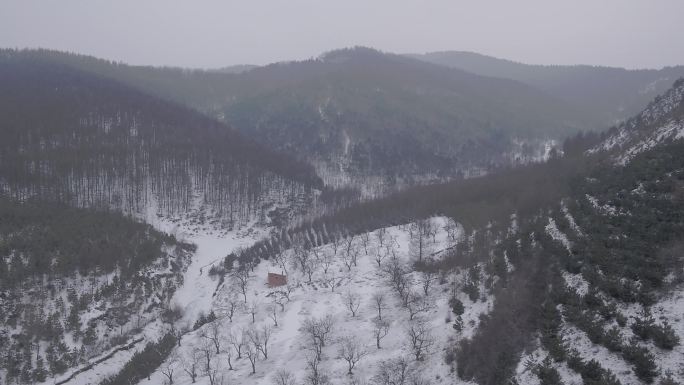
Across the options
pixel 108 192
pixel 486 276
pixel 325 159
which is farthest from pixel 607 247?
pixel 325 159

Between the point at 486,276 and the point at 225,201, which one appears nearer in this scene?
the point at 486,276

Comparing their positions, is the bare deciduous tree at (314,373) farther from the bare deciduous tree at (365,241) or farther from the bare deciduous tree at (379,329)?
the bare deciduous tree at (365,241)

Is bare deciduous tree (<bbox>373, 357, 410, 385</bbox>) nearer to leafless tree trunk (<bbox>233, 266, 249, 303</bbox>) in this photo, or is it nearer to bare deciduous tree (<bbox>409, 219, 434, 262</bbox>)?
bare deciduous tree (<bbox>409, 219, 434, 262</bbox>)

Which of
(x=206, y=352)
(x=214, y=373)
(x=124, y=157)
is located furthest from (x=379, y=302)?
(x=124, y=157)

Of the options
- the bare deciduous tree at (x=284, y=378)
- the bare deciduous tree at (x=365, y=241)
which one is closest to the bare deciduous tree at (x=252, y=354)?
the bare deciduous tree at (x=284, y=378)

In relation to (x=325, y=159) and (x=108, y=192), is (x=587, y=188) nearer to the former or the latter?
(x=108, y=192)

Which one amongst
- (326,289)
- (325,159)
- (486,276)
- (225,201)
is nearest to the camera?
(486,276)
